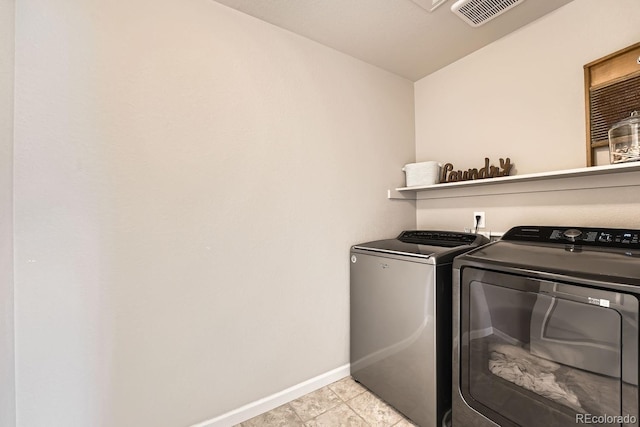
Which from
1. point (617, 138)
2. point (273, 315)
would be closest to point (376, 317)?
point (273, 315)

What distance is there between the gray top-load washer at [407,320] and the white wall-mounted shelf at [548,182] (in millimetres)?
376

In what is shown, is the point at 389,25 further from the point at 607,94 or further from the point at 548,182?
the point at 548,182

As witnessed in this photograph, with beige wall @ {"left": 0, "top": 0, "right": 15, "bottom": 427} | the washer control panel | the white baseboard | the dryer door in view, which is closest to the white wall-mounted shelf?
the washer control panel

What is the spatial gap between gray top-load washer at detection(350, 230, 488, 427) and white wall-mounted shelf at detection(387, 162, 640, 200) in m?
0.38

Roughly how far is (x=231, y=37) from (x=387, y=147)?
1338 mm

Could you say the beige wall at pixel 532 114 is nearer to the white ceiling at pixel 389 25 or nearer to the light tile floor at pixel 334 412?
the white ceiling at pixel 389 25

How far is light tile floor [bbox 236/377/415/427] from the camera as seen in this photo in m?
1.51

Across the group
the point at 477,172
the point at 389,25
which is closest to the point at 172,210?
the point at 389,25

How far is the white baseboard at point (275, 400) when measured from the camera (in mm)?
1480

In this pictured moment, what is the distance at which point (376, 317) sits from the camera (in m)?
1.72

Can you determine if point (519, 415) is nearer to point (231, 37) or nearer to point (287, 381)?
point (287, 381)

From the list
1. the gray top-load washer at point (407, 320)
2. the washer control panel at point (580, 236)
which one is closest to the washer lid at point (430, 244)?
the gray top-load washer at point (407, 320)

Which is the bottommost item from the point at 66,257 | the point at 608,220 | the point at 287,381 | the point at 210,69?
the point at 287,381

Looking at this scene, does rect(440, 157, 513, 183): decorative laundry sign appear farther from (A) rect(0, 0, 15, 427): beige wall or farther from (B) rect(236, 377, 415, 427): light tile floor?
(A) rect(0, 0, 15, 427): beige wall
